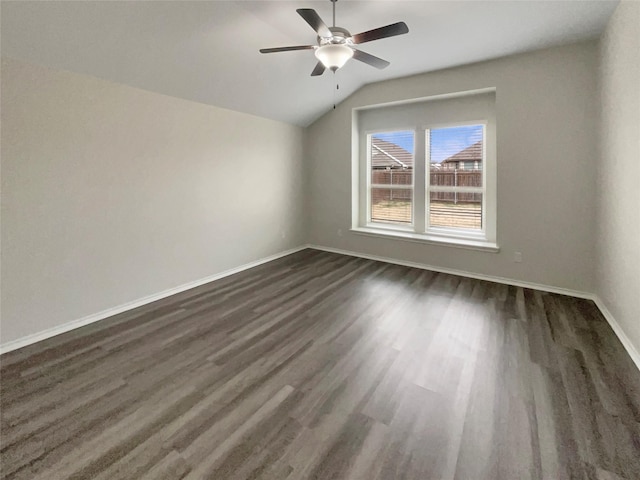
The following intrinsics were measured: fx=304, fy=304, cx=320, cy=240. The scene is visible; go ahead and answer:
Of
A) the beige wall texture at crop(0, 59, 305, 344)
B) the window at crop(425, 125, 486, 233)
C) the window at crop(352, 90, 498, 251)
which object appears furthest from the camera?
the window at crop(425, 125, 486, 233)

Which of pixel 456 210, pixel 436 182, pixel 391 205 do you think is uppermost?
pixel 436 182

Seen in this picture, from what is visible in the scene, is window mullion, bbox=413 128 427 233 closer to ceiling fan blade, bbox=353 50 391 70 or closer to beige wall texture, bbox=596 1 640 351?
beige wall texture, bbox=596 1 640 351

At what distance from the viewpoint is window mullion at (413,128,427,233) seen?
16.3 feet

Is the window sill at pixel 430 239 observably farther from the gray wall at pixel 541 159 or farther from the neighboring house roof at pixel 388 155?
the neighboring house roof at pixel 388 155

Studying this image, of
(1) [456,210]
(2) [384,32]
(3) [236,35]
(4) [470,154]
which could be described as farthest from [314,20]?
(1) [456,210]

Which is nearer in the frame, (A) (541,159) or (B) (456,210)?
(A) (541,159)

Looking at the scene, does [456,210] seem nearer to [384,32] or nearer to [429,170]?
[429,170]

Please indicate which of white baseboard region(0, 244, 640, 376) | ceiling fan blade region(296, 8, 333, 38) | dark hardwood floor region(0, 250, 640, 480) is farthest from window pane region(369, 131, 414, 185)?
ceiling fan blade region(296, 8, 333, 38)

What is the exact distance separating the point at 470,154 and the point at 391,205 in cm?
149

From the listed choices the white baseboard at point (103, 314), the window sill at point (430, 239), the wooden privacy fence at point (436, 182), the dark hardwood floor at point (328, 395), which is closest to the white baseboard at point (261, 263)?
the white baseboard at point (103, 314)

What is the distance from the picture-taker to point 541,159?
12.3 feet

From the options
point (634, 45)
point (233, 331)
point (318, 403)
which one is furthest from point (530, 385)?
point (634, 45)

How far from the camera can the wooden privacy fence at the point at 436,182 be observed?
182 inches

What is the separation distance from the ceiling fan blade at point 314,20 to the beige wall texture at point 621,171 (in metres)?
2.32
